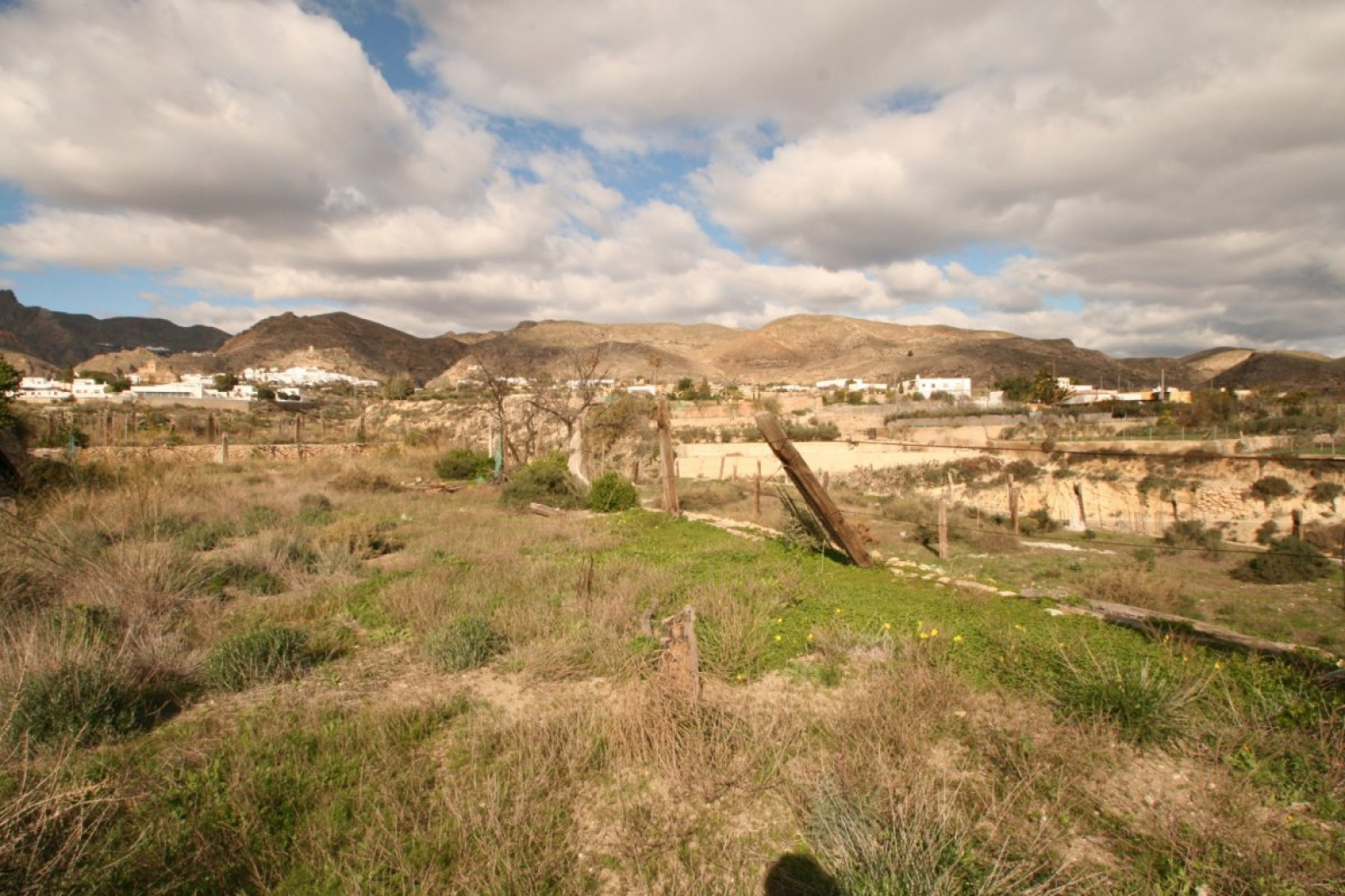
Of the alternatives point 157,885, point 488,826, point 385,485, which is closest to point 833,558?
point 488,826

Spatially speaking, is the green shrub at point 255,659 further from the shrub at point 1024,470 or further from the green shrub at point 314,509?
the shrub at point 1024,470

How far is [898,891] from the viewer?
8.72 feet

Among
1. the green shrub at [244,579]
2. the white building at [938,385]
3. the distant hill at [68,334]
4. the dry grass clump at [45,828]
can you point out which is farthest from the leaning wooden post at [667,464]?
the distant hill at [68,334]

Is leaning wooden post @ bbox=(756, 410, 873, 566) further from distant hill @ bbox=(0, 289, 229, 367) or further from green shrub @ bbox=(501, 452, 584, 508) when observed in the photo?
distant hill @ bbox=(0, 289, 229, 367)

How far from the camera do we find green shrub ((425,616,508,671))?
5.59 m

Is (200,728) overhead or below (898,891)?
below

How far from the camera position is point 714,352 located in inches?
4232

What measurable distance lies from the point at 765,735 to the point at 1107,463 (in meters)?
27.7

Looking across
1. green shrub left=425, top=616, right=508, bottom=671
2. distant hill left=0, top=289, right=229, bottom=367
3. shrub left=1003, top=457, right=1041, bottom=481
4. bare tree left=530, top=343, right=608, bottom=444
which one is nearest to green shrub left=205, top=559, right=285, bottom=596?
green shrub left=425, top=616, right=508, bottom=671

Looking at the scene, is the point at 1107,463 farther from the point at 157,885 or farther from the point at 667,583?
the point at 157,885

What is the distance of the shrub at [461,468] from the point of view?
21453 mm

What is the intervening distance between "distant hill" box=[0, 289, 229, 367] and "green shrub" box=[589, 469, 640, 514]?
115 metres

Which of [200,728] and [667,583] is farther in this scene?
[667,583]

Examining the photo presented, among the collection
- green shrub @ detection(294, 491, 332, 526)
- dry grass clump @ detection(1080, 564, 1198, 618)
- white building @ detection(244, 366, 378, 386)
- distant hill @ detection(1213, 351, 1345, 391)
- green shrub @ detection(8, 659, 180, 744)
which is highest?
distant hill @ detection(1213, 351, 1345, 391)
